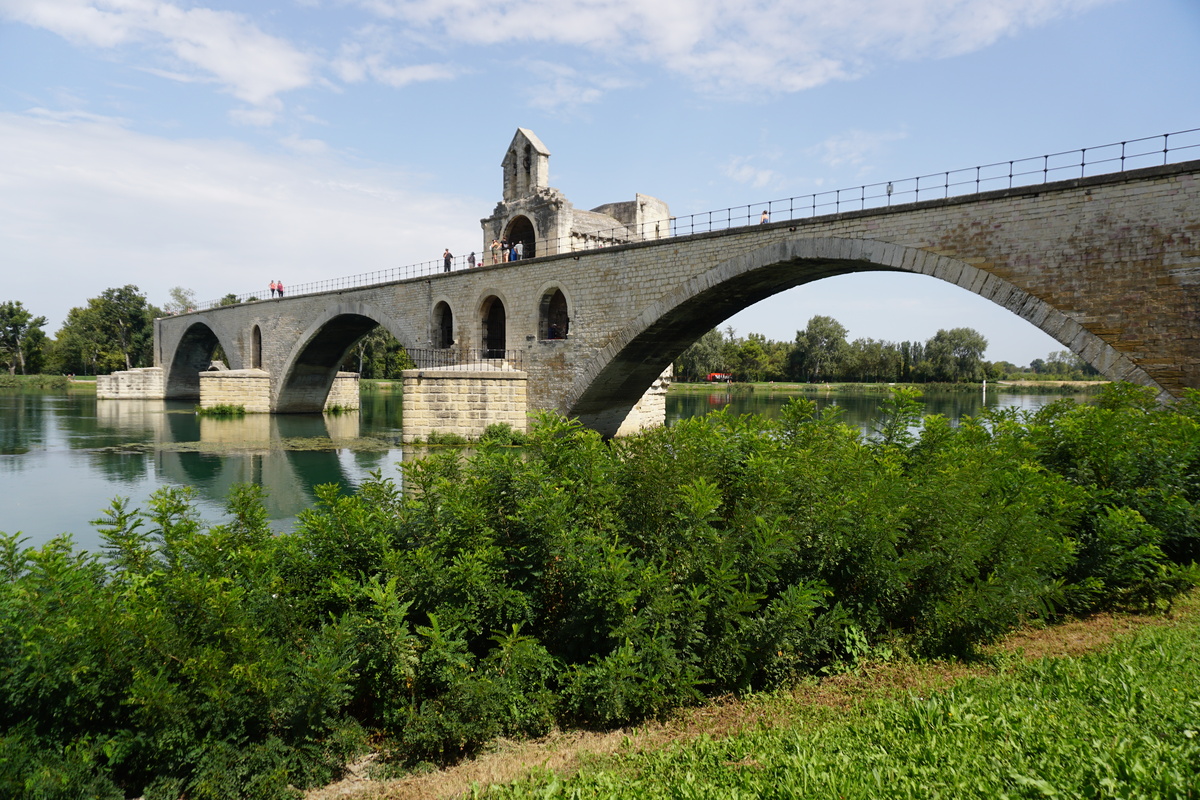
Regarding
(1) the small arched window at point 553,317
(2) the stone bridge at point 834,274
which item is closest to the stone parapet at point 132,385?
(2) the stone bridge at point 834,274

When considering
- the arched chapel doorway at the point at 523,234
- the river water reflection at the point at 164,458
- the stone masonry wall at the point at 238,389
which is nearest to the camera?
the river water reflection at the point at 164,458

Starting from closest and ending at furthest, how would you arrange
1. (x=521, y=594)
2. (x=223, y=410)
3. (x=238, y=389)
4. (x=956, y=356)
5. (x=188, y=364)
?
1. (x=521, y=594)
2. (x=223, y=410)
3. (x=238, y=389)
4. (x=188, y=364)
5. (x=956, y=356)

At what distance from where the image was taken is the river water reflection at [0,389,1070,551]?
14875 millimetres

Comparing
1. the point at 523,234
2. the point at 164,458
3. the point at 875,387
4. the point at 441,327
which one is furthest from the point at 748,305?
the point at 875,387

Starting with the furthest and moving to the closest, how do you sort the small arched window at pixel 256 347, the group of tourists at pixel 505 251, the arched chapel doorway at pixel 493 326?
the small arched window at pixel 256 347
the group of tourists at pixel 505 251
the arched chapel doorway at pixel 493 326

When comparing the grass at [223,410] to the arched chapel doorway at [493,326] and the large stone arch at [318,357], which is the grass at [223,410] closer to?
the large stone arch at [318,357]

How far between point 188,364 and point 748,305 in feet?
171

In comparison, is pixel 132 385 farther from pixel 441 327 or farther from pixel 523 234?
pixel 523 234

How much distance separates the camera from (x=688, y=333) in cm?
2352

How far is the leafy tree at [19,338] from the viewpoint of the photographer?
78625 millimetres

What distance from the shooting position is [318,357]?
4225 cm

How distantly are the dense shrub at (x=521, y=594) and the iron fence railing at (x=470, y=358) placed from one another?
19.8 m

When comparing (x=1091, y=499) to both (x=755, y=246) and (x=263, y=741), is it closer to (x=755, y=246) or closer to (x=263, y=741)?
(x=263, y=741)

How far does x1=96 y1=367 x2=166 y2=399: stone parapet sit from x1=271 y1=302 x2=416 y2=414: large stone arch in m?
19.7
